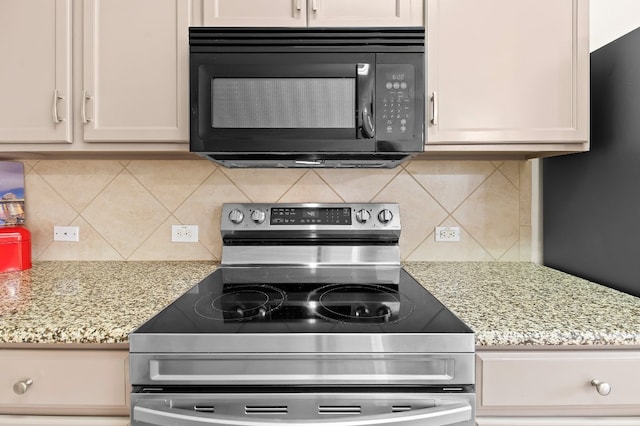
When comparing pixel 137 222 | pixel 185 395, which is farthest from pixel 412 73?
pixel 137 222

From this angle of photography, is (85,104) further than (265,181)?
No

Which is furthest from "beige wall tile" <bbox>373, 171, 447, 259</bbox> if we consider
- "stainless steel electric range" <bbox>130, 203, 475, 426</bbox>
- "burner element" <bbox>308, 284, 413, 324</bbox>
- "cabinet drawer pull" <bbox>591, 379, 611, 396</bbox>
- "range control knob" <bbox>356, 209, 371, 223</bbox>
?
A: "cabinet drawer pull" <bbox>591, 379, 611, 396</bbox>

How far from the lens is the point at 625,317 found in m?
0.93

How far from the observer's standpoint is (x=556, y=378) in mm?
859

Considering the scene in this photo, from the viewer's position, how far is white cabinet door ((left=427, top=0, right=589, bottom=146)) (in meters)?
1.26

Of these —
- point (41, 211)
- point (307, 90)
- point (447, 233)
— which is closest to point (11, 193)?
point (41, 211)

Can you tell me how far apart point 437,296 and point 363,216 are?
1.62 ft

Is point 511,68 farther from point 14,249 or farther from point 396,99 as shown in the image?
point 14,249

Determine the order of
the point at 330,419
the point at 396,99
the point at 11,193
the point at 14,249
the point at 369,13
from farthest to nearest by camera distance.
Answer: the point at 11,193 → the point at 14,249 → the point at 369,13 → the point at 396,99 → the point at 330,419

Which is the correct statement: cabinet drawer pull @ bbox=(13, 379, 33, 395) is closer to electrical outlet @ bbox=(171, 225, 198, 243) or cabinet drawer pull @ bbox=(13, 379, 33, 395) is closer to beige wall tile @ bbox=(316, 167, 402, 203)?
electrical outlet @ bbox=(171, 225, 198, 243)

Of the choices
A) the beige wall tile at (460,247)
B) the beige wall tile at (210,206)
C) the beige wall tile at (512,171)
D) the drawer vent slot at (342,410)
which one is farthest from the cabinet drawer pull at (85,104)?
the beige wall tile at (512,171)

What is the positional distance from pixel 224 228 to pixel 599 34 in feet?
5.74

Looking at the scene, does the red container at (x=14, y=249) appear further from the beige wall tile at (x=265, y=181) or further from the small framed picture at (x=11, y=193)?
the beige wall tile at (x=265, y=181)

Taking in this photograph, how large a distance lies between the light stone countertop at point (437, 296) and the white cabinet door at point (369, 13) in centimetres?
90
